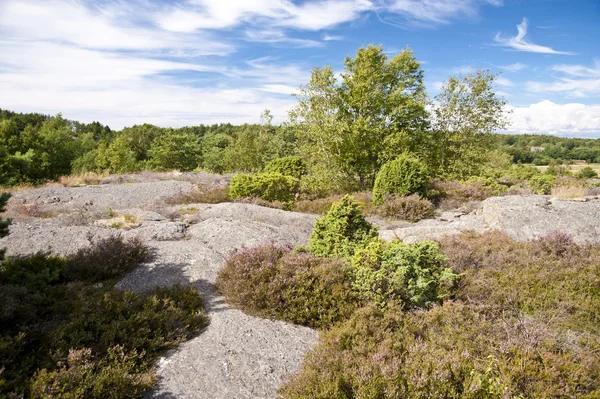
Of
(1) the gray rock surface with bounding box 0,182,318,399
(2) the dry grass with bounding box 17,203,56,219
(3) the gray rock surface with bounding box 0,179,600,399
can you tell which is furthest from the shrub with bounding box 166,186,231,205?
(2) the dry grass with bounding box 17,203,56,219

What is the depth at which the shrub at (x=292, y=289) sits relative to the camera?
4.37 m

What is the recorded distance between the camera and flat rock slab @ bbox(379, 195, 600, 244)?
710cm

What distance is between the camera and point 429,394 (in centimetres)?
280

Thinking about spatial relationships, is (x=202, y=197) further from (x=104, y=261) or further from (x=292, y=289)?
(x=292, y=289)

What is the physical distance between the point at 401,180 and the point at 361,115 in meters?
4.70

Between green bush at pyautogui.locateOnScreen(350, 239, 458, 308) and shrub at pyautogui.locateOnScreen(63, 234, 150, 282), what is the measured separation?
12.9ft

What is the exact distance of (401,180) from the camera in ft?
37.2

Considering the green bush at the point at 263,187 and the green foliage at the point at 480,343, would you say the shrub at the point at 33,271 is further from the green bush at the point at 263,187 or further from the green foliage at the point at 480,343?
the green bush at the point at 263,187

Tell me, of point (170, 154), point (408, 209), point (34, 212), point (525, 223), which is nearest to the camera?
point (525, 223)

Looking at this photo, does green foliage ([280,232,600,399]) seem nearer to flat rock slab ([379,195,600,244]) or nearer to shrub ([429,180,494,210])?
flat rock slab ([379,195,600,244])

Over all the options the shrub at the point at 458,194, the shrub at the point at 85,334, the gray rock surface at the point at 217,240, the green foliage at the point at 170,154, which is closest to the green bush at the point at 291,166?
the gray rock surface at the point at 217,240

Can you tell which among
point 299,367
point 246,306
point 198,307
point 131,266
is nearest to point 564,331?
point 299,367

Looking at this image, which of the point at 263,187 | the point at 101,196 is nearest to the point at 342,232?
the point at 263,187

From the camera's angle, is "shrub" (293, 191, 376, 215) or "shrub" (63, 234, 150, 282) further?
"shrub" (293, 191, 376, 215)
